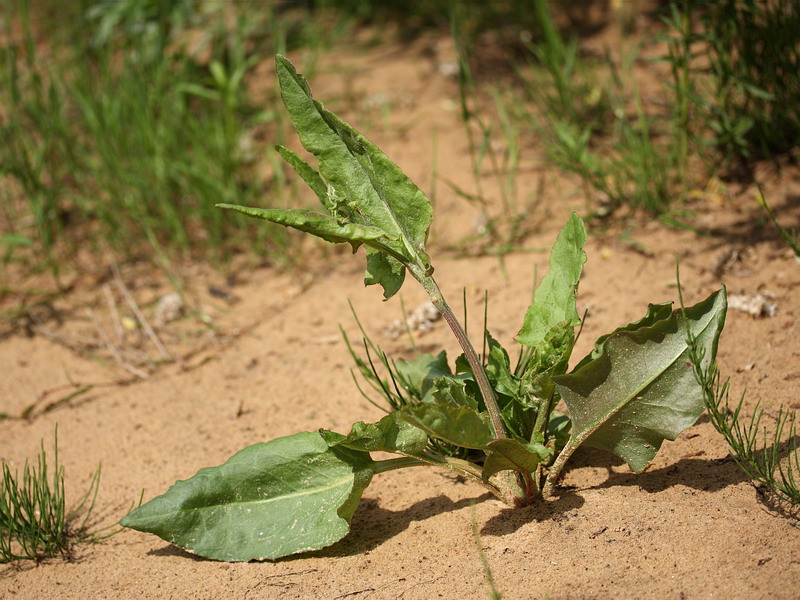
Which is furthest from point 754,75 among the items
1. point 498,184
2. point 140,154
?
point 140,154

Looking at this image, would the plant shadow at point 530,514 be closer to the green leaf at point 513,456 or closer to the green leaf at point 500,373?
the green leaf at point 513,456

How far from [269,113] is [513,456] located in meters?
2.51

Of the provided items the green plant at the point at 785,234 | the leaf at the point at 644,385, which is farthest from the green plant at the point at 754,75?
the leaf at the point at 644,385

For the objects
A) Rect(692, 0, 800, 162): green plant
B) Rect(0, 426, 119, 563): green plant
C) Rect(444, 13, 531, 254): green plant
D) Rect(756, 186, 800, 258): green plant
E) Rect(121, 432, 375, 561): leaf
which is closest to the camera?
Rect(121, 432, 375, 561): leaf

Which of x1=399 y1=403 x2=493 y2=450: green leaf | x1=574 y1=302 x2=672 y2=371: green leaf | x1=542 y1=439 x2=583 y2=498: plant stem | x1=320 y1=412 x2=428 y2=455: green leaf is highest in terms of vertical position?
x1=574 y1=302 x2=672 y2=371: green leaf

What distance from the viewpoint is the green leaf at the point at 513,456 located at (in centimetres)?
174

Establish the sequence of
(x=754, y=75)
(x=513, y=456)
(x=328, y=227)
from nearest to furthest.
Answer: (x=328, y=227)
(x=513, y=456)
(x=754, y=75)

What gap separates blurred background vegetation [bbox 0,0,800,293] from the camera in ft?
10.2

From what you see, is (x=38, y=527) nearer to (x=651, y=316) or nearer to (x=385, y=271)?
(x=385, y=271)

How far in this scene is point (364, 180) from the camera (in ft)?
6.11

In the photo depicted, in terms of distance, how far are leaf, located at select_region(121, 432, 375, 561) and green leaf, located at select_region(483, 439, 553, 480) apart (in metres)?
0.30

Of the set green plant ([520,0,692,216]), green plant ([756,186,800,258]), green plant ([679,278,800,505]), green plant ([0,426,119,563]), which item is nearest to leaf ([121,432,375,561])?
green plant ([0,426,119,563])

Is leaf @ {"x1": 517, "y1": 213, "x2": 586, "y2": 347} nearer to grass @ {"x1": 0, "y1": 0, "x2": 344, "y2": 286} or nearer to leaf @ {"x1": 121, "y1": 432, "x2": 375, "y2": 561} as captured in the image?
leaf @ {"x1": 121, "y1": 432, "x2": 375, "y2": 561}

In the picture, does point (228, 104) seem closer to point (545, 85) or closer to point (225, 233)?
point (225, 233)
